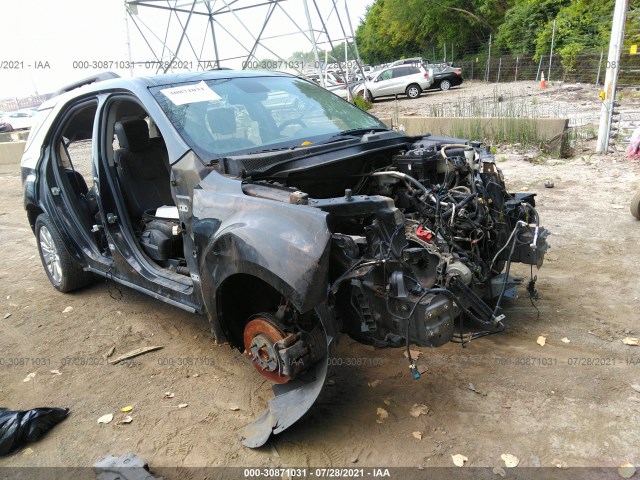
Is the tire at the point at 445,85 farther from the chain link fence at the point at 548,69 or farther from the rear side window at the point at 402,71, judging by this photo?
the chain link fence at the point at 548,69

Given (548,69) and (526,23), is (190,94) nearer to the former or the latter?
(548,69)

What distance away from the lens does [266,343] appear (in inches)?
118

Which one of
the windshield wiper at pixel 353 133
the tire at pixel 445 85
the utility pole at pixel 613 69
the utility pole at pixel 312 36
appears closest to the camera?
the windshield wiper at pixel 353 133

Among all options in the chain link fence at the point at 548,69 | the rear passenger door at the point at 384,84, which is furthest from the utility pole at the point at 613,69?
the rear passenger door at the point at 384,84

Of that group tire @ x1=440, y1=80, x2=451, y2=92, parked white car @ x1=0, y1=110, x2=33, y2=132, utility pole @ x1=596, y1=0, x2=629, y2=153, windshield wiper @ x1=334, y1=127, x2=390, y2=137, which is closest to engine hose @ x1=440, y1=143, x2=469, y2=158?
windshield wiper @ x1=334, y1=127, x2=390, y2=137

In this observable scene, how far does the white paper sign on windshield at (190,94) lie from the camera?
12.3 feet

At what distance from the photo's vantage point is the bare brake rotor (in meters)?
2.93

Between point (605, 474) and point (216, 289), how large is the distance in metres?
2.26

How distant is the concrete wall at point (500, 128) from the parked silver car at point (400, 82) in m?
12.5

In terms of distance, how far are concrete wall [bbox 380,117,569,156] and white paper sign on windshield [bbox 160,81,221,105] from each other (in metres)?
5.86

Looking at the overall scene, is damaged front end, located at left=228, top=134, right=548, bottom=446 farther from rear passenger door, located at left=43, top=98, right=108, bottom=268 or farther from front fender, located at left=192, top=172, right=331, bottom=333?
rear passenger door, located at left=43, top=98, right=108, bottom=268

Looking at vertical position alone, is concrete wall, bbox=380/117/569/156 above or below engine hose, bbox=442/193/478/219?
below

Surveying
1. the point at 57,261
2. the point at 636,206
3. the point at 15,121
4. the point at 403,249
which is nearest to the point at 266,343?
the point at 403,249

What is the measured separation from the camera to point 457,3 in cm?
3691
